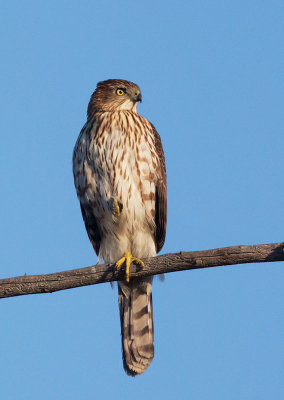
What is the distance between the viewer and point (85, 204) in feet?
24.3

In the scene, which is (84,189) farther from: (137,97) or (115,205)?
(137,97)

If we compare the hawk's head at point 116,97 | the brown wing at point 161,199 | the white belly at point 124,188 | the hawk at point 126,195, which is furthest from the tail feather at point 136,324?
the hawk's head at point 116,97

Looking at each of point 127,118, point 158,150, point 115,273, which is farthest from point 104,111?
point 115,273

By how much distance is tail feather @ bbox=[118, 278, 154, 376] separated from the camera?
7336 millimetres

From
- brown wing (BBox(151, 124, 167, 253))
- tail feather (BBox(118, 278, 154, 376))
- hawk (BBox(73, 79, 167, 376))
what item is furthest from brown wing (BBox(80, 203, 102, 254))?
brown wing (BBox(151, 124, 167, 253))

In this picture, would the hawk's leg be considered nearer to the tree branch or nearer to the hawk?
the hawk

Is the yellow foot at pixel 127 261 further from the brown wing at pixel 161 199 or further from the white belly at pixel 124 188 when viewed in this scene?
the brown wing at pixel 161 199

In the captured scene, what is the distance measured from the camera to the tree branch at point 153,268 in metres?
5.19

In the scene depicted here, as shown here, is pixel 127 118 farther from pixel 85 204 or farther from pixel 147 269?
pixel 147 269

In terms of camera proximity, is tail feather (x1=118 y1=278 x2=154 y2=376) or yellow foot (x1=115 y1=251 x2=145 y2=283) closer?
yellow foot (x1=115 y1=251 x2=145 y2=283)

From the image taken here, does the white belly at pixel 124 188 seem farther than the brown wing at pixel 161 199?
No

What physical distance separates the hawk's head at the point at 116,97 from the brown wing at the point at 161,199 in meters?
0.55

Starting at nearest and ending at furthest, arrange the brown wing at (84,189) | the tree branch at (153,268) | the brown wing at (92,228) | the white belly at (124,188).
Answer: the tree branch at (153,268), the white belly at (124,188), the brown wing at (84,189), the brown wing at (92,228)

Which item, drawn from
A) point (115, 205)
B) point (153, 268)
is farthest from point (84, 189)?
point (153, 268)
